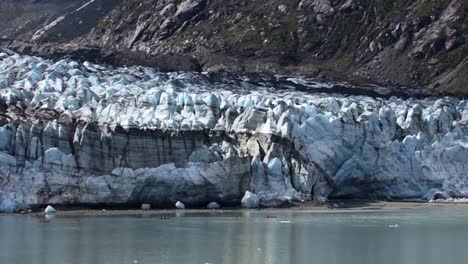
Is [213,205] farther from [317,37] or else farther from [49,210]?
[317,37]

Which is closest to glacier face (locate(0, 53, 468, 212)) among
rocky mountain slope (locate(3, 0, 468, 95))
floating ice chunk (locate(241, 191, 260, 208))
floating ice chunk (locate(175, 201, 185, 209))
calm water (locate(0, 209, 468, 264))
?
floating ice chunk (locate(175, 201, 185, 209))

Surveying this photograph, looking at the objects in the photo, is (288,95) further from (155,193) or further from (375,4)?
(375,4)

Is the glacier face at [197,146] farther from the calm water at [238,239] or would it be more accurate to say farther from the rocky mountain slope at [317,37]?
the rocky mountain slope at [317,37]

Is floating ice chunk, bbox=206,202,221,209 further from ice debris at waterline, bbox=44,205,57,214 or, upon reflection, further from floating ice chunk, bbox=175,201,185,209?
ice debris at waterline, bbox=44,205,57,214

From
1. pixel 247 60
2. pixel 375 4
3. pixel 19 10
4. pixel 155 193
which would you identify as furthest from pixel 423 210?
pixel 19 10

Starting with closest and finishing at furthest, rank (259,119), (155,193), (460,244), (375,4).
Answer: (460,244) < (155,193) < (259,119) < (375,4)

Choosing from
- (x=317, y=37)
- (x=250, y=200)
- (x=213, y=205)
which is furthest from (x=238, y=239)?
(x=317, y=37)
